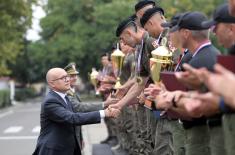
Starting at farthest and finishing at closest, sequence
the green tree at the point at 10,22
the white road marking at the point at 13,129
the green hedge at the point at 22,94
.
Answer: the green hedge at the point at 22,94, the green tree at the point at 10,22, the white road marking at the point at 13,129

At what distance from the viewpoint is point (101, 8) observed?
174ft

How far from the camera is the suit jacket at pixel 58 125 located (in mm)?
8000

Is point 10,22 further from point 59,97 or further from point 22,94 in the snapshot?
point 22,94

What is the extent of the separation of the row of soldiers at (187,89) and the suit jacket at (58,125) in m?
0.70

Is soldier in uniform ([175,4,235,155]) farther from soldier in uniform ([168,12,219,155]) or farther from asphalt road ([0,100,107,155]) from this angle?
asphalt road ([0,100,107,155])

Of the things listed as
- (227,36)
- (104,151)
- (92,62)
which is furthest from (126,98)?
(92,62)

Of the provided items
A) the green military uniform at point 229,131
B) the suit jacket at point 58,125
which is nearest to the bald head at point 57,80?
the suit jacket at point 58,125

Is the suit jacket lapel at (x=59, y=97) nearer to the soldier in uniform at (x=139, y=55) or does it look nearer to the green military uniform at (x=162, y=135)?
the soldier in uniform at (x=139, y=55)

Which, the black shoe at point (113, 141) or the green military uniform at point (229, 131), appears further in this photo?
the black shoe at point (113, 141)

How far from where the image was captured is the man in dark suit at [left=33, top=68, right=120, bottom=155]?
26.3 feet

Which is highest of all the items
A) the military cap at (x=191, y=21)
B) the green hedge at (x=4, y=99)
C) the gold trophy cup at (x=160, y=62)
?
the military cap at (x=191, y=21)

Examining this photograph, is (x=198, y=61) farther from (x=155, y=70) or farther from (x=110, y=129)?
(x=110, y=129)

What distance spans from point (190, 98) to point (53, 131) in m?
3.93

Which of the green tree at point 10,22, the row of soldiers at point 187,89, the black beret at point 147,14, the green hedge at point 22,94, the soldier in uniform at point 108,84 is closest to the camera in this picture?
the row of soldiers at point 187,89
